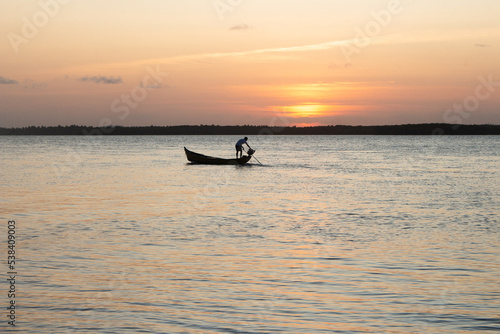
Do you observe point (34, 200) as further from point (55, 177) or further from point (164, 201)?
point (55, 177)

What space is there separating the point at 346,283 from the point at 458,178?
118 feet

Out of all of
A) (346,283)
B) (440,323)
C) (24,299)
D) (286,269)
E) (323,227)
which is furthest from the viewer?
(323,227)

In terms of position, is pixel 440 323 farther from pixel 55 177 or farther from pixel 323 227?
pixel 55 177

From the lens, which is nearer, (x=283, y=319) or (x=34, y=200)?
(x=283, y=319)

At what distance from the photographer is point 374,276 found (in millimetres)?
13102

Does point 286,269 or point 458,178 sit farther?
point 458,178

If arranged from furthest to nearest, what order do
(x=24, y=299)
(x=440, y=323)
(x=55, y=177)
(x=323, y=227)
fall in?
(x=55, y=177) < (x=323, y=227) < (x=24, y=299) < (x=440, y=323)

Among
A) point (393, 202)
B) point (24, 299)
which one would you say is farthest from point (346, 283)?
point (393, 202)

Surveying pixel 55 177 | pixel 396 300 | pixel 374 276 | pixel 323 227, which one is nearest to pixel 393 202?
pixel 323 227

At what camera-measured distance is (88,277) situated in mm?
12844

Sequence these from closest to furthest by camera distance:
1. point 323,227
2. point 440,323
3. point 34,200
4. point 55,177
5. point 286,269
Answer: point 440,323 → point 286,269 → point 323,227 → point 34,200 → point 55,177

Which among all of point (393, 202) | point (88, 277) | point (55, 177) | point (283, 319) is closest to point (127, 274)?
point (88, 277)

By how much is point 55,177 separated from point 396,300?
37.2m

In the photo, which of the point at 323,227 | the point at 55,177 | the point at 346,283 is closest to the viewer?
the point at 346,283
